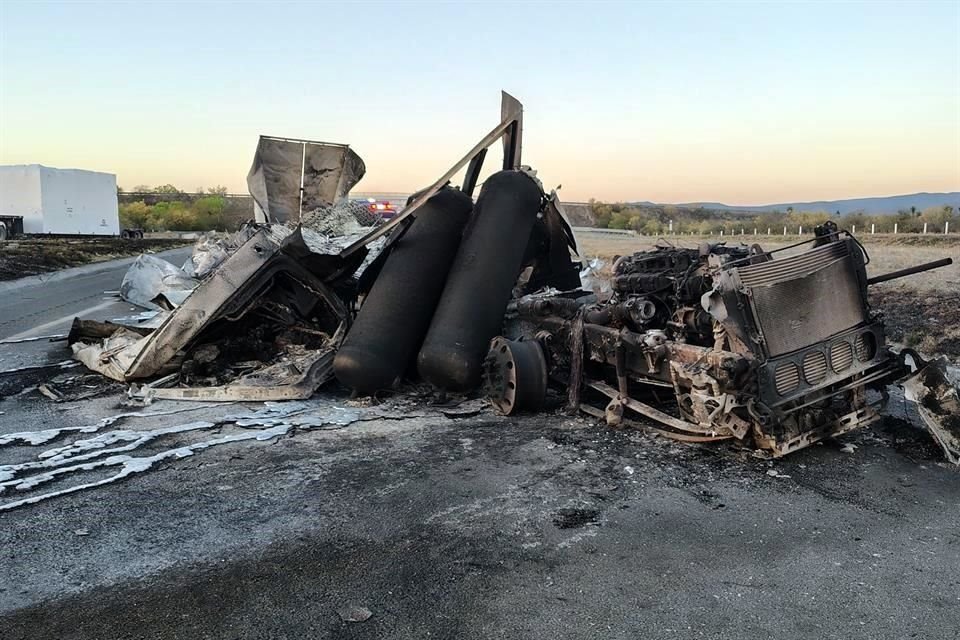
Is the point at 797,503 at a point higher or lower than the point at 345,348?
lower

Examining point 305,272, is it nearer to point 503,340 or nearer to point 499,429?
point 503,340

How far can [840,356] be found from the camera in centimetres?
534

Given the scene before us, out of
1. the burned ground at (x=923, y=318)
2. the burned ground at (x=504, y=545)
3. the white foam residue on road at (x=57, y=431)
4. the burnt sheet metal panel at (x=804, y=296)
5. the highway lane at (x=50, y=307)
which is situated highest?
the burnt sheet metal panel at (x=804, y=296)

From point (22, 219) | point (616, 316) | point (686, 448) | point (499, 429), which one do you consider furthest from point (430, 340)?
point (22, 219)

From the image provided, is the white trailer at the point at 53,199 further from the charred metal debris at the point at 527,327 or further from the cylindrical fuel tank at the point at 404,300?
the cylindrical fuel tank at the point at 404,300

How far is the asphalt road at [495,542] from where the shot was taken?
10.1 ft

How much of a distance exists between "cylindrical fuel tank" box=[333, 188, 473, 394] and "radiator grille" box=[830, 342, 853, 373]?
148 inches

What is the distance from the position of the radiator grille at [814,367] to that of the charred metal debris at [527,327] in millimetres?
24

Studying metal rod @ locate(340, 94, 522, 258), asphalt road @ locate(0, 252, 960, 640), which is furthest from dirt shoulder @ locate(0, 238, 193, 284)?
asphalt road @ locate(0, 252, 960, 640)

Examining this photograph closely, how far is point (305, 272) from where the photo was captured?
8.09m

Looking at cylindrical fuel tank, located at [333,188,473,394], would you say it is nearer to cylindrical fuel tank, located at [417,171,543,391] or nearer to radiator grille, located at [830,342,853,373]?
cylindrical fuel tank, located at [417,171,543,391]

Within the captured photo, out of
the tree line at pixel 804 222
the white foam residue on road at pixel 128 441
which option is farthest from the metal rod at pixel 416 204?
the tree line at pixel 804 222

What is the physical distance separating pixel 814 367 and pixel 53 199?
40174 millimetres

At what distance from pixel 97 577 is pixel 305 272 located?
4.97 metres
